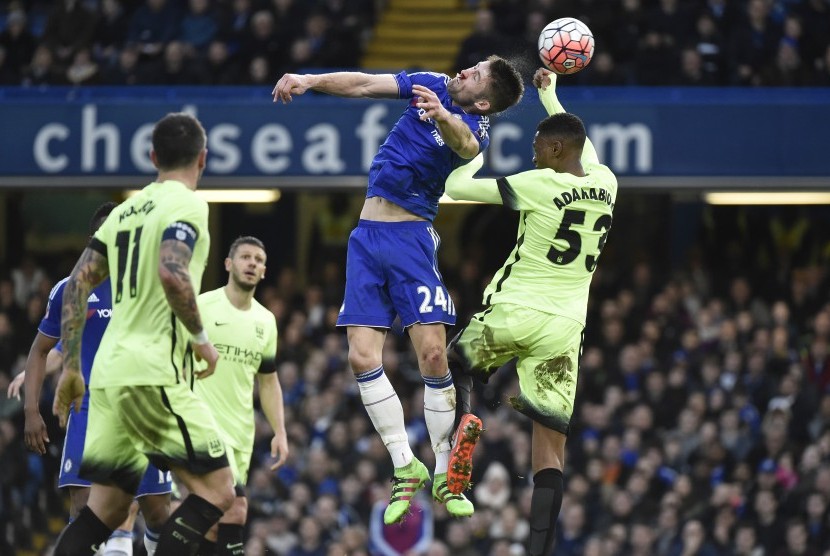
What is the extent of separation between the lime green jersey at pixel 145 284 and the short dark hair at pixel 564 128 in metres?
2.41

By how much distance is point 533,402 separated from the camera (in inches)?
377

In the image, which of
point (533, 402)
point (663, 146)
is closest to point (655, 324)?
point (663, 146)

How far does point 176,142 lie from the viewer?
26.4 ft

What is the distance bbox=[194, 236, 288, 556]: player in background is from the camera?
11.0 metres

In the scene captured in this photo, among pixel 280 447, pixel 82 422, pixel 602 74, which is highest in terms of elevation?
pixel 602 74

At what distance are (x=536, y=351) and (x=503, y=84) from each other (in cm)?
158

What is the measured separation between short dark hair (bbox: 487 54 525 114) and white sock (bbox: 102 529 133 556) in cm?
361

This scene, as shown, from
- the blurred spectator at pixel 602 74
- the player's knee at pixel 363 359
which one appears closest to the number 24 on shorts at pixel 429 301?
the player's knee at pixel 363 359

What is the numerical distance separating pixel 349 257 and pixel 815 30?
10.9m

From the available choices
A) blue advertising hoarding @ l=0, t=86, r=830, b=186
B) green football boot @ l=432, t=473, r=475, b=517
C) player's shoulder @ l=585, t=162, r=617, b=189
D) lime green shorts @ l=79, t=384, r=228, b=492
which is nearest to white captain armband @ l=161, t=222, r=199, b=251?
lime green shorts @ l=79, t=384, r=228, b=492

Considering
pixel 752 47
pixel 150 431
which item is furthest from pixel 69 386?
pixel 752 47

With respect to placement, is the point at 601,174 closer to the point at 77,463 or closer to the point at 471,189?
the point at 471,189

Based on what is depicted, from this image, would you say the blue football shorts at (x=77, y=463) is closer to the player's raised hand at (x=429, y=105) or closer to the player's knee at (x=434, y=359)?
the player's knee at (x=434, y=359)

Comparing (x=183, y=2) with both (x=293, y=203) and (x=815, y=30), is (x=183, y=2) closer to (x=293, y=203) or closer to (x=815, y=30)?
(x=293, y=203)
